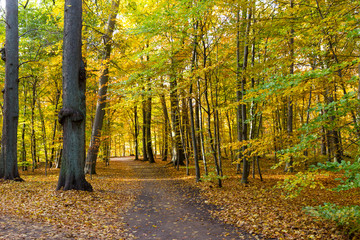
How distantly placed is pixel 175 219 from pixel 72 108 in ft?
17.2

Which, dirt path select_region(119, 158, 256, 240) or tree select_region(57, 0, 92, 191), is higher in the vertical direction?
tree select_region(57, 0, 92, 191)

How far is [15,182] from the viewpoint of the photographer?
10.3 meters

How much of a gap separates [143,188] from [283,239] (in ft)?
24.9

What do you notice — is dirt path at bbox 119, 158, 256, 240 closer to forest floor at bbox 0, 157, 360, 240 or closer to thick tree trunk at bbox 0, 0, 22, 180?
forest floor at bbox 0, 157, 360, 240

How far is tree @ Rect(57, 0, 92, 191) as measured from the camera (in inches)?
323

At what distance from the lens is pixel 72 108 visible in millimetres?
8273

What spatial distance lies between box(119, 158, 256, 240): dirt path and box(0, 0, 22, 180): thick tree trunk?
20.8 ft

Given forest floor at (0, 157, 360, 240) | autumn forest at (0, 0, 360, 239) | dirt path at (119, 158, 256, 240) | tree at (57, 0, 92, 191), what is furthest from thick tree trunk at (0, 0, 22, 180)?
dirt path at (119, 158, 256, 240)

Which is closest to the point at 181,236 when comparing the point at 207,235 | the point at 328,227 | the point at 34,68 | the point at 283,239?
the point at 207,235

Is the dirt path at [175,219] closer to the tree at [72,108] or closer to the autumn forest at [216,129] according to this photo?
the autumn forest at [216,129]

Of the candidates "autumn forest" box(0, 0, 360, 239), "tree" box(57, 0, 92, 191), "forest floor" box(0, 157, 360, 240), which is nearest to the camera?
"autumn forest" box(0, 0, 360, 239)

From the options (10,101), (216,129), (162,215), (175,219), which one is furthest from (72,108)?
(216,129)

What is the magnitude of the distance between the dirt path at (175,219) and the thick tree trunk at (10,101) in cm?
634

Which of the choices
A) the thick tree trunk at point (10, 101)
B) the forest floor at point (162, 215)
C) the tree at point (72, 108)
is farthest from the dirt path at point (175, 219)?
the thick tree trunk at point (10, 101)
